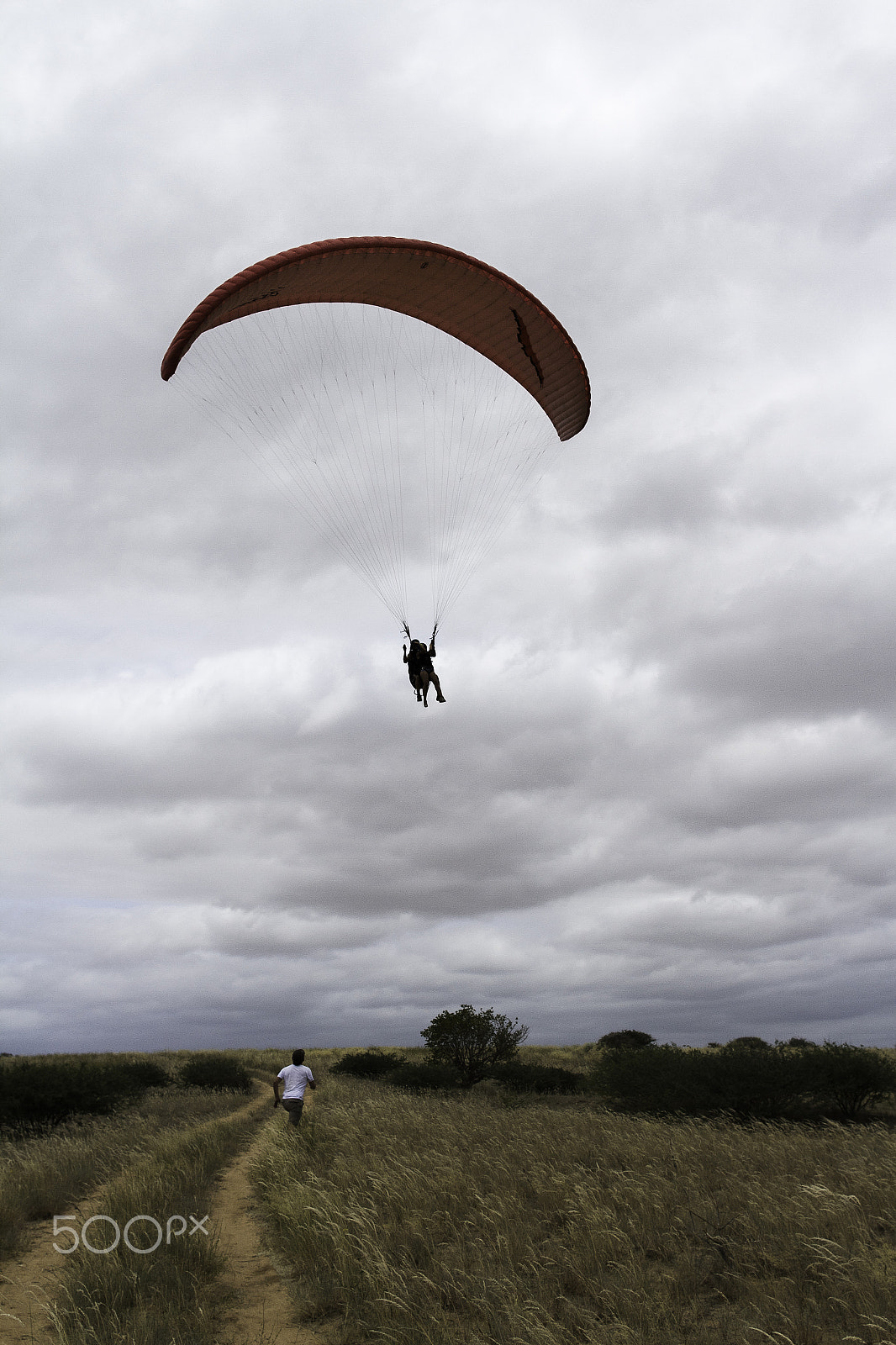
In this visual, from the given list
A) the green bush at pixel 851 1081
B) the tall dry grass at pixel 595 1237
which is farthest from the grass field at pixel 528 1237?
the green bush at pixel 851 1081

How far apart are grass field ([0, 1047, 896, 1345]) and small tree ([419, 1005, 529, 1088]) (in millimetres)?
17636

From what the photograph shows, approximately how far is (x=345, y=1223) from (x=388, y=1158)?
9.11 ft

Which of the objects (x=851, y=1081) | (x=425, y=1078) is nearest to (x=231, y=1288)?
(x=851, y=1081)

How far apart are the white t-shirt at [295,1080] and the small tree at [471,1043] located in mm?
15429

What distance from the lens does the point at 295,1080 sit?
1562cm

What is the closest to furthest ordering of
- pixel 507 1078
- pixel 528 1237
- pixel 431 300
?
pixel 528 1237, pixel 431 300, pixel 507 1078

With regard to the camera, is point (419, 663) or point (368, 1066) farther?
point (368, 1066)

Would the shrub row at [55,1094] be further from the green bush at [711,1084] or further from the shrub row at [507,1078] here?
the green bush at [711,1084]

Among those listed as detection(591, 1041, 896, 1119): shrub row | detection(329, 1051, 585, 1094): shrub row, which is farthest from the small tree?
detection(591, 1041, 896, 1119): shrub row

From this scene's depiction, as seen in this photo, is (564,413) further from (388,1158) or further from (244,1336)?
(244,1336)

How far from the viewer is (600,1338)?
5.61 meters

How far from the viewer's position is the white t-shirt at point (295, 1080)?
50.3 ft

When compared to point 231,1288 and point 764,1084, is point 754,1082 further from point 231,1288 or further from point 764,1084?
point 231,1288

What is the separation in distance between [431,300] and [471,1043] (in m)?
24.6
